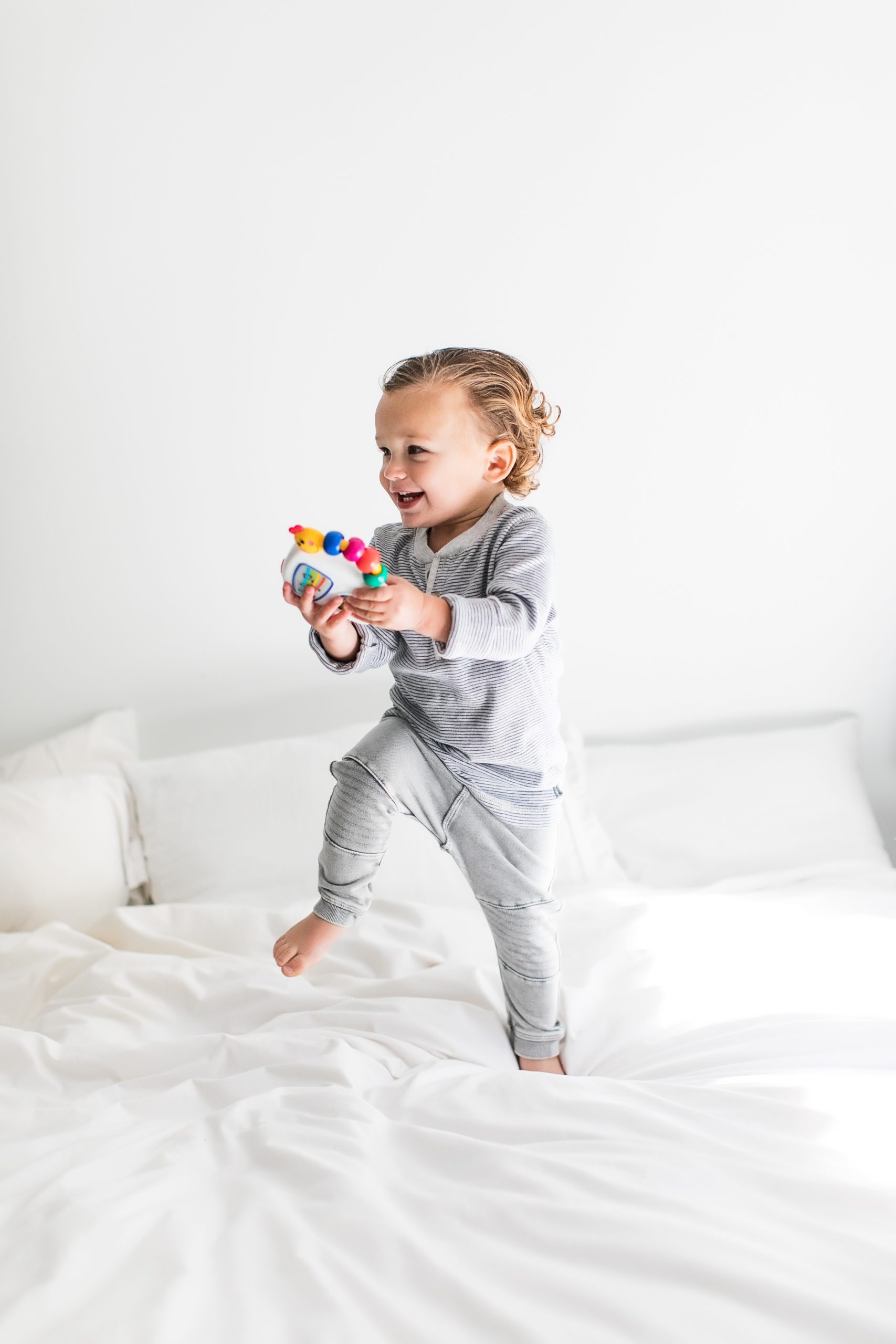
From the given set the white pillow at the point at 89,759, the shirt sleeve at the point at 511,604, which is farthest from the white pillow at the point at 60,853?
the shirt sleeve at the point at 511,604

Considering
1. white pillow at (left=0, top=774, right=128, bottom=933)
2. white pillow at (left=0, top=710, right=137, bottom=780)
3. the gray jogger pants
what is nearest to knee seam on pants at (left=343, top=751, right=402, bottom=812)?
the gray jogger pants

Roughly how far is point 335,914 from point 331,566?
0.47 m

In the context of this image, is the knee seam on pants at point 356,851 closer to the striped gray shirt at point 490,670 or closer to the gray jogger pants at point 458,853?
the gray jogger pants at point 458,853

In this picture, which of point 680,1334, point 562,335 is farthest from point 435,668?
point 562,335

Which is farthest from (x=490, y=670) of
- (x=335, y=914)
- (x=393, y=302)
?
(x=393, y=302)

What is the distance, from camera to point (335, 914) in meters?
1.26

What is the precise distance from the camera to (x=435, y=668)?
123 cm

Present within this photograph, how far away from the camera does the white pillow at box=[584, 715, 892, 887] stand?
1.98 metres

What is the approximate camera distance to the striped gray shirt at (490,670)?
115cm

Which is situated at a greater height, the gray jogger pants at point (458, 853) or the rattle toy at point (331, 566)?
the rattle toy at point (331, 566)

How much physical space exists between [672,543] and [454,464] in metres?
1.12

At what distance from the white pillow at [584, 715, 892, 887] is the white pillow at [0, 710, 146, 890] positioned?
0.88m

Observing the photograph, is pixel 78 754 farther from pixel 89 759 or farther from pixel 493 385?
pixel 493 385

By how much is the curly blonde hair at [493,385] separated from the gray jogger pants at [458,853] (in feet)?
1.21
